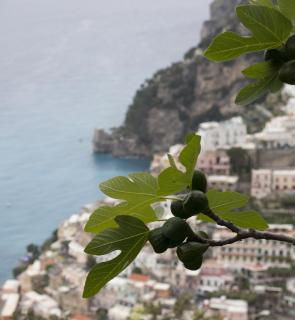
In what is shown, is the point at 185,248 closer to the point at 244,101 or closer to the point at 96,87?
the point at 244,101

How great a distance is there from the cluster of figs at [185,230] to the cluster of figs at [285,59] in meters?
0.07

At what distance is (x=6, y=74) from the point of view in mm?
26609

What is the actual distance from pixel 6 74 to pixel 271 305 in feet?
67.7

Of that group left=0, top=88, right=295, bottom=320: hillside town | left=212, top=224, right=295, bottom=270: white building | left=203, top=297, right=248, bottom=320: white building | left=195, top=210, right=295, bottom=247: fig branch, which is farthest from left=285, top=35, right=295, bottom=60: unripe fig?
left=212, top=224, right=295, bottom=270: white building

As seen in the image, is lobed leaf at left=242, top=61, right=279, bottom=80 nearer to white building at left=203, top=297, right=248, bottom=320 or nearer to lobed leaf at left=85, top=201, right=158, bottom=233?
lobed leaf at left=85, top=201, right=158, bottom=233

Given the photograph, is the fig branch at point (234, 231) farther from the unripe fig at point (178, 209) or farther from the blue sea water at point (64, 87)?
the blue sea water at point (64, 87)

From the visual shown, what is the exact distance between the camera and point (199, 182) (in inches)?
15.2

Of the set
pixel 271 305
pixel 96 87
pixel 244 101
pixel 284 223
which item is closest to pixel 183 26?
pixel 96 87

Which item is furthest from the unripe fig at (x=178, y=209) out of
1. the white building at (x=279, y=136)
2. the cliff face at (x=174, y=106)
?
the cliff face at (x=174, y=106)

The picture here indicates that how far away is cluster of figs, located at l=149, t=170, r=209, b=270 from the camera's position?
38 cm

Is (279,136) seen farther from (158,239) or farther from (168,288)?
(158,239)

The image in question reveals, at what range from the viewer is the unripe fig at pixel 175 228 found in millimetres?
379

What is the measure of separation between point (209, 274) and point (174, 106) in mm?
10755

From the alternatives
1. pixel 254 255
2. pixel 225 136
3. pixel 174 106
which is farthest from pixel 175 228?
pixel 174 106
